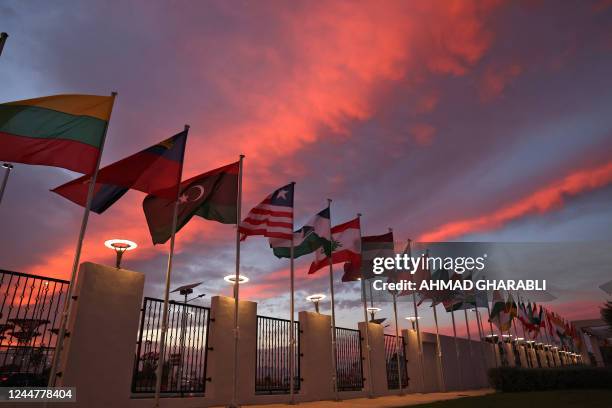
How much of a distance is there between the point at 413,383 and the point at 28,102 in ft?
75.5

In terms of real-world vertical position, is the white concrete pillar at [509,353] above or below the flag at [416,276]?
below

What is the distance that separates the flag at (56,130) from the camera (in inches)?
357

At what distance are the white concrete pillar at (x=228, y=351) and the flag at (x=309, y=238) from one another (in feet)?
9.99

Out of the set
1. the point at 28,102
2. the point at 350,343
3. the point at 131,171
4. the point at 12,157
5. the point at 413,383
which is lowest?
the point at 413,383

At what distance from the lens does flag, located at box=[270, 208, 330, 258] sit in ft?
56.4

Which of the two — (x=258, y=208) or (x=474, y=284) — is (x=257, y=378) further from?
(x=474, y=284)

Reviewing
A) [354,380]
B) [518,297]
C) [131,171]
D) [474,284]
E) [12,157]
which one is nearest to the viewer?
[12,157]

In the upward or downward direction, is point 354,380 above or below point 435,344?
below

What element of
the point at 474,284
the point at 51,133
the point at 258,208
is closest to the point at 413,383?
the point at 474,284

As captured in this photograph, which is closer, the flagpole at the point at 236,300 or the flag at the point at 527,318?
the flagpole at the point at 236,300

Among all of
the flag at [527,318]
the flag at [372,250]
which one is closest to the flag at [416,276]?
the flag at [372,250]

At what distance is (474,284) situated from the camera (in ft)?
100

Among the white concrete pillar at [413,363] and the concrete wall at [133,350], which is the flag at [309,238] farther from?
the white concrete pillar at [413,363]

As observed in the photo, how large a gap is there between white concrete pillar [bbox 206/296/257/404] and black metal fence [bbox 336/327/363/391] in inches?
233
